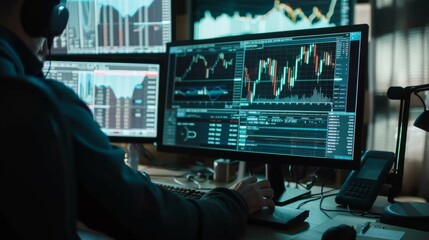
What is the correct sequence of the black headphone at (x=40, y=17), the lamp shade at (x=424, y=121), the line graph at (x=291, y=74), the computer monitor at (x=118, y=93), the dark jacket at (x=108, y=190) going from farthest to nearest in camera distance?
1. the computer monitor at (x=118, y=93)
2. the line graph at (x=291, y=74)
3. the lamp shade at (x=424, y=121)
4. the black headphone at (x=40, y=17)
5. the dark jacket at (x=108, y=190)

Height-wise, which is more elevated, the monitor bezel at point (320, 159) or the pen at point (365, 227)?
the monitor bezel at point (320, 159)

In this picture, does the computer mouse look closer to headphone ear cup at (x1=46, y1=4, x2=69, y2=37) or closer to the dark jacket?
the dark jacket

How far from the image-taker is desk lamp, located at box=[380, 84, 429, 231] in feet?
3.16

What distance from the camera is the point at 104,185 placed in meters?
0.65

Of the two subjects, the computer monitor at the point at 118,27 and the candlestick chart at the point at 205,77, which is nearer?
the candlestick chart at the point at 205,77

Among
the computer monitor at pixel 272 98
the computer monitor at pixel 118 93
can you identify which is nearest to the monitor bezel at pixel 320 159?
the computer monitor at pixel 272 98

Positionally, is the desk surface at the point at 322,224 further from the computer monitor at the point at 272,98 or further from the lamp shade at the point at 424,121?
the lamp shade at the point at 424,121

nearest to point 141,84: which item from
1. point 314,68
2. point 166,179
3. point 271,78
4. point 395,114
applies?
point 166,179

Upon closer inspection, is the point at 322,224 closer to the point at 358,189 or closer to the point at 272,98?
the point at 358,189

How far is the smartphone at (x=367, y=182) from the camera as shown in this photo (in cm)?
114

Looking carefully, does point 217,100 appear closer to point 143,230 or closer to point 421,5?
point 143,230

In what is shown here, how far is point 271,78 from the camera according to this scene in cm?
122

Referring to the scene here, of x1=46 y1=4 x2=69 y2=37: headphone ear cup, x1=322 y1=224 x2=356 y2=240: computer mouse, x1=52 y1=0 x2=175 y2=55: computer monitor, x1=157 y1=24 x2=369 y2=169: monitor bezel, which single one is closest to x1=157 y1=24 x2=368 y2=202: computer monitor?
x1=157 y1=24 x2=369 y2=169: monitor bezel

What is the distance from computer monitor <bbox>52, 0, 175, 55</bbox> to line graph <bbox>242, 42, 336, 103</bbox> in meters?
0.65
